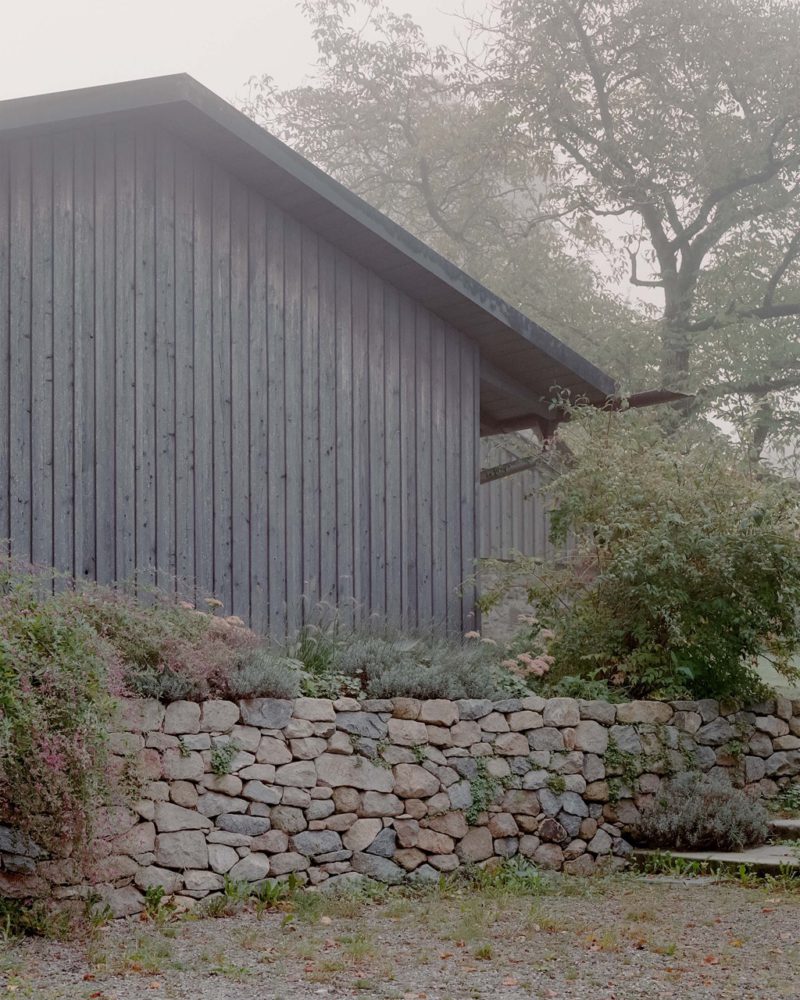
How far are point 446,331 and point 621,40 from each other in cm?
868

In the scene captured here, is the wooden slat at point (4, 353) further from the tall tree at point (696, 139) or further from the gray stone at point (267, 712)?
the tall tree at point (696, 139)

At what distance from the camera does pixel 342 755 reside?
872cm

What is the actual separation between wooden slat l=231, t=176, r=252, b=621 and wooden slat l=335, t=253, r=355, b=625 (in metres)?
0.96

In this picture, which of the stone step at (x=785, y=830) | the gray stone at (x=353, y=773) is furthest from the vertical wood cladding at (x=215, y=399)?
the stone step at (x=785, y=830)

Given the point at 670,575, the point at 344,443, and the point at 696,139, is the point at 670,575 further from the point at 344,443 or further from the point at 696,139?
the point at 696,139

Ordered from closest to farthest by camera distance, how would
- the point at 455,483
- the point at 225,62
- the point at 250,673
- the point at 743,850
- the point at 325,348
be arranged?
the point at 250,673 → the point at 743,850 → the point at 325,348 → the point at 455,483 → the point at 225,62

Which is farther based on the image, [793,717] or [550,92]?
[550,92]

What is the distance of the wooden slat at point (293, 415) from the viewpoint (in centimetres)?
1070

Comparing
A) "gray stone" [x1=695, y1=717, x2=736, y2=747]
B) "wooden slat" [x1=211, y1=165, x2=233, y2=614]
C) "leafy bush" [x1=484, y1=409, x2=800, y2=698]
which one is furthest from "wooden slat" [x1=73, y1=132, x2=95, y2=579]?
"gray stone" [x1=695, y1=717, x2=736, y2=747]

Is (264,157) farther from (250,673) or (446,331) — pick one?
(250,673)

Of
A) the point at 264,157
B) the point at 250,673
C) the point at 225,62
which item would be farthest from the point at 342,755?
the point at 225,62

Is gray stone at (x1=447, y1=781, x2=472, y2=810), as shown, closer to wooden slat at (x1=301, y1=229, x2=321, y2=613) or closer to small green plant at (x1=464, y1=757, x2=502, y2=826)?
small green plant at (x1=464, y1=757, x2=502, y2=826)

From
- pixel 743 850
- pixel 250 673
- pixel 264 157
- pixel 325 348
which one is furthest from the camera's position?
pixel 325 348

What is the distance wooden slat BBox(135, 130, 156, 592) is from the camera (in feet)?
32.0
